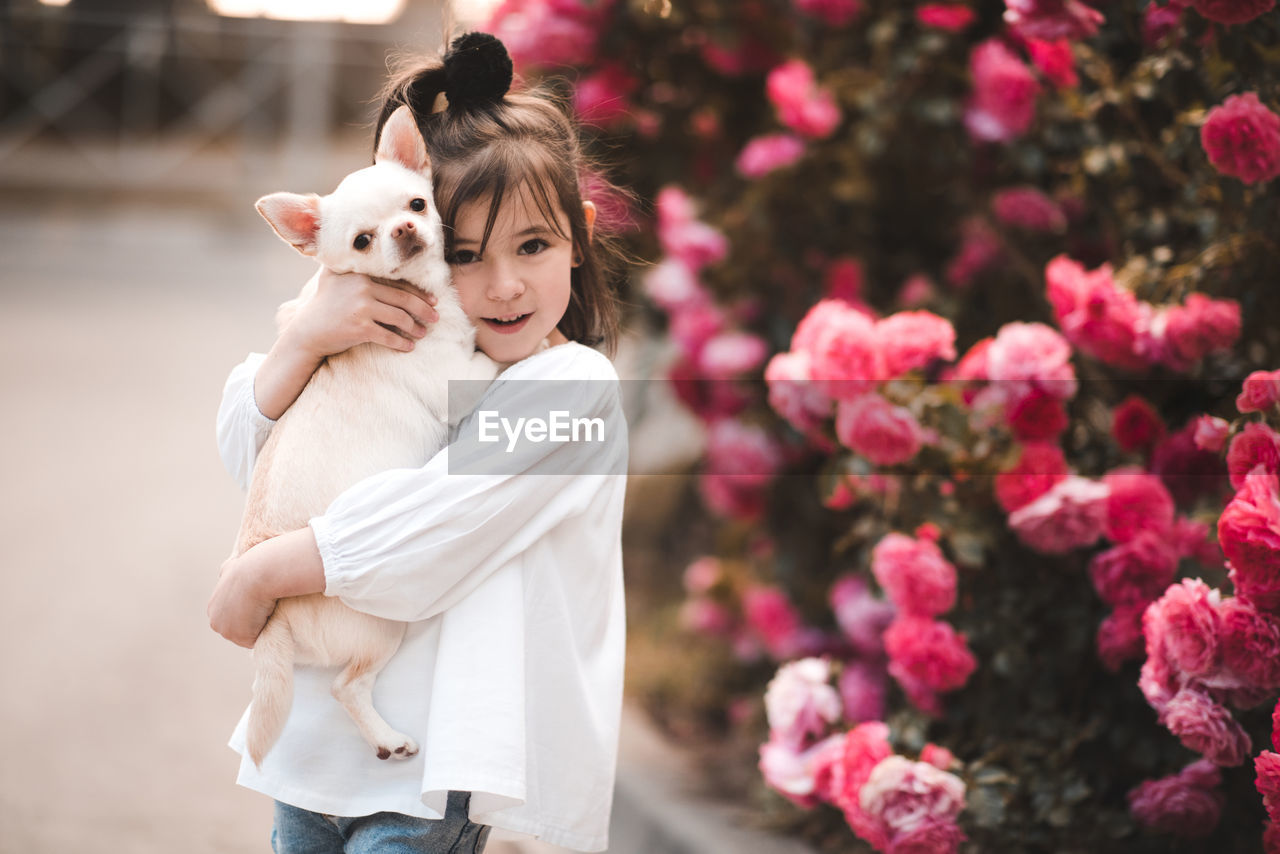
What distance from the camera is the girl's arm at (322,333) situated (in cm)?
141

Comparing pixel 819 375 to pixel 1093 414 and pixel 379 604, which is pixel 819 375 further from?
pixel 379 604

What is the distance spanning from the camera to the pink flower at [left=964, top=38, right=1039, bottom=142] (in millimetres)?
2621

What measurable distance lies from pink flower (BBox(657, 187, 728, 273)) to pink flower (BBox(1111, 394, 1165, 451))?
1388mm

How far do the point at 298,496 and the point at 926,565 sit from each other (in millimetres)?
1349

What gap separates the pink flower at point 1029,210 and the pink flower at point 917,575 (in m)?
1.09

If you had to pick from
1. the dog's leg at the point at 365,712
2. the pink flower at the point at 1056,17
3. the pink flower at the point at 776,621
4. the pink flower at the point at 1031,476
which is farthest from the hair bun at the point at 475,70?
the pink flower at the point at 776,621

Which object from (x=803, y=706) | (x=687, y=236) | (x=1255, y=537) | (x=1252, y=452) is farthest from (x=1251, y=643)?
(x=687, y=236)

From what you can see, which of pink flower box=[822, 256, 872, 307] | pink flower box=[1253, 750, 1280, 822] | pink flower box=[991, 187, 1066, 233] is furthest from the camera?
pink flower box=[822, 256, 872, 307]

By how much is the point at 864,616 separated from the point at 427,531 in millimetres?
1715

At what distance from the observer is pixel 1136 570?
2121 millimetres

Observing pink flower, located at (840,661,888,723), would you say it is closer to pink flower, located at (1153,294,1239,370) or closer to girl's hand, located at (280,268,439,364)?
pink flower, located at (1153,294,1239,370)

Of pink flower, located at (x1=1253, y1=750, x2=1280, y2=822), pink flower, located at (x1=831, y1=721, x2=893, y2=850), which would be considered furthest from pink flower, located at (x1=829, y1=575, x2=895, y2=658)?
pink flower, located at (x1=1253, y1=750, x2=1280, y2=822)

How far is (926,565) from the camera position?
2221mm

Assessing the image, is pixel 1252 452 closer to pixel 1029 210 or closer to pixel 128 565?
pixel 1029 210
